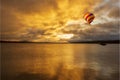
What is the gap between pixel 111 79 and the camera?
752cm

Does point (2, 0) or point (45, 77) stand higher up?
point (2, 0)

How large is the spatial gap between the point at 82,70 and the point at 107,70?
0.78 metres

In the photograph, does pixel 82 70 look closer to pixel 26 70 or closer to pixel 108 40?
pixel 26 70

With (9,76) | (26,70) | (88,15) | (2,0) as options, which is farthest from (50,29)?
(9,76)

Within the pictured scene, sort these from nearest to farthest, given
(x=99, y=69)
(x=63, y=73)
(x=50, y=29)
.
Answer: (x=63, y=73), (x=99, y=69), (x=50, y=29)

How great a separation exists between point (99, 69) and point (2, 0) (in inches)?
255

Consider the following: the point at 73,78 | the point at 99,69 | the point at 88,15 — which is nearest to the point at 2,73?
the point at 73,78

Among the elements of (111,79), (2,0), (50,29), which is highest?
(2,0)

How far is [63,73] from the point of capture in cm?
834

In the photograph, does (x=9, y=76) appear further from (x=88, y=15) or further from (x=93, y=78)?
(x=88, y=15)

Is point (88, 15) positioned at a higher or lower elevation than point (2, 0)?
lower

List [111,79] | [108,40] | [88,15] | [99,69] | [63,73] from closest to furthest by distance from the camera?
[111,79] → [63,73] → [99,69] → [88,15] → [108,40]

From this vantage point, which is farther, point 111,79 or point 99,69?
point 99,69

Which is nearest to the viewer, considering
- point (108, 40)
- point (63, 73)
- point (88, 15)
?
point (63, 73)
